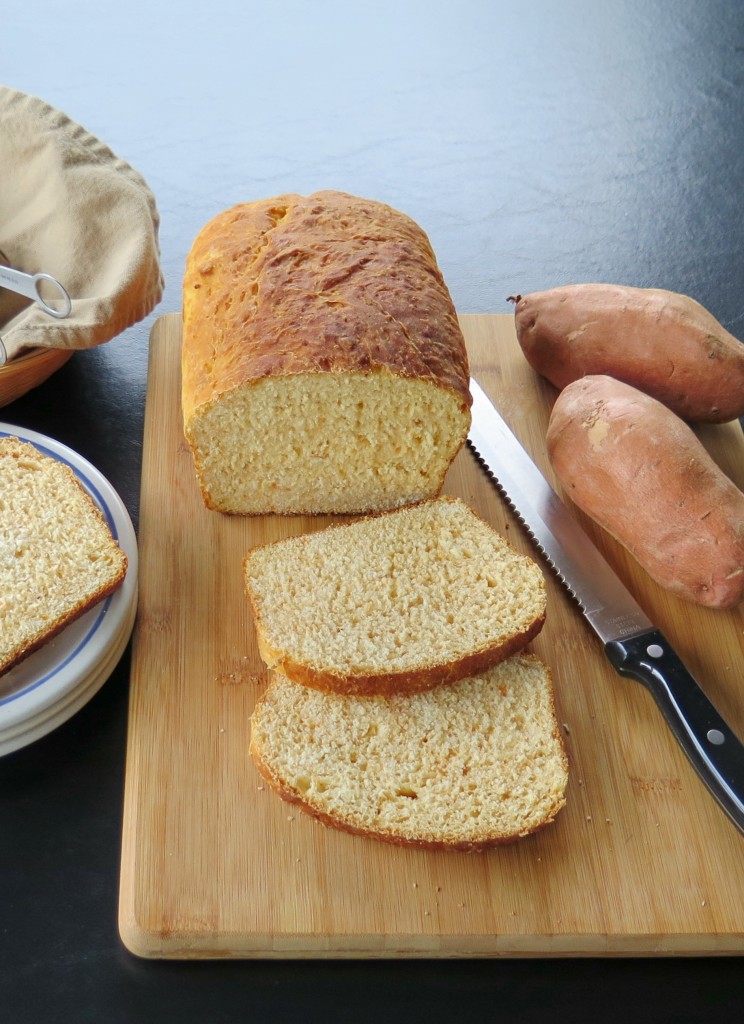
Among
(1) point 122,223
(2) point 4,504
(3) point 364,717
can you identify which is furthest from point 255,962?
(1) point 122,223

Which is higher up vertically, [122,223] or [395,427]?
[122,223]

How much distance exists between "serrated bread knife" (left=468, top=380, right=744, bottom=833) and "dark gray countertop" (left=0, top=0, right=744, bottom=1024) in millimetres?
706

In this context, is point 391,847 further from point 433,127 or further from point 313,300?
point 433,127

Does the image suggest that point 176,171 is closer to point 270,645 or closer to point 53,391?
point 53,391

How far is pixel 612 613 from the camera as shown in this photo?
93.0 inches

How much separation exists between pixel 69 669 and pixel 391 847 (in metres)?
0.73

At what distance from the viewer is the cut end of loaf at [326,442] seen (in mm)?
2318

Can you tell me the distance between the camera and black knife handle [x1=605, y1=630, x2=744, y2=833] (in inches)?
80.5

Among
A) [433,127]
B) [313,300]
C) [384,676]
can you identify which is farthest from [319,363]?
[433,127]

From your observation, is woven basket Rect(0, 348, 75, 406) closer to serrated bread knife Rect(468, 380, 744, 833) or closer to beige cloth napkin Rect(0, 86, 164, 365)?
beige cloth napkin Rect(0, 86, 164, 365)

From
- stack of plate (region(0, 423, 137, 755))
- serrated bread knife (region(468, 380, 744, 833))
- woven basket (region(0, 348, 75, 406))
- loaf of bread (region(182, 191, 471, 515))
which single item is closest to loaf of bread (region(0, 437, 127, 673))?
stack of plate (region(0, 423, 137, 755))

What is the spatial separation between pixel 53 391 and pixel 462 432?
1.15 metres

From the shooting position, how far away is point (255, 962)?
1.93 m

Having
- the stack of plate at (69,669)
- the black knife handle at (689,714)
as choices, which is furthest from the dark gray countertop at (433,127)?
the black knife handle at (689,714)
